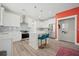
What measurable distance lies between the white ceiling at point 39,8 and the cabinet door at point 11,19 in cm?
9

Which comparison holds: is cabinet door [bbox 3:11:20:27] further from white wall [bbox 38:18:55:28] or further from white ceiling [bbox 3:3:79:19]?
white wall [bbox 38:18:55:28]

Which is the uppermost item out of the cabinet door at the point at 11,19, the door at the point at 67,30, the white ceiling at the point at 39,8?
the white ceiling at the point at 39,8

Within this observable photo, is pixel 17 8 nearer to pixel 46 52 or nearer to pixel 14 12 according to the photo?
pixel 14 12

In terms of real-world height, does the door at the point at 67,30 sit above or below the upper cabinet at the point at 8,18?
below

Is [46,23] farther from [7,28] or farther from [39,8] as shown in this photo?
[7,28]

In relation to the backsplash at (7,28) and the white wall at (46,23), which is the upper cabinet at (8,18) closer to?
the backsplash at (7,28)

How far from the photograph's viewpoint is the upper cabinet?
5.70 feet

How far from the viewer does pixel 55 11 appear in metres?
1.85

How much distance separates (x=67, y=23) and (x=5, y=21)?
44.6 inches

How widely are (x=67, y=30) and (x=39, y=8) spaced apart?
2.18 feet

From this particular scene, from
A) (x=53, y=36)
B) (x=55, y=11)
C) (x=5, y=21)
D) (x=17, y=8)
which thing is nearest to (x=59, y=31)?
(x=53, y=36)

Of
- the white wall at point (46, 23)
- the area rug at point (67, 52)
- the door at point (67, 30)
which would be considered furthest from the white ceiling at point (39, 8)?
the area rug at point (67, 52)

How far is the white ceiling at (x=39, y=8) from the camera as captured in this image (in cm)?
174

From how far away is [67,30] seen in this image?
191cm
